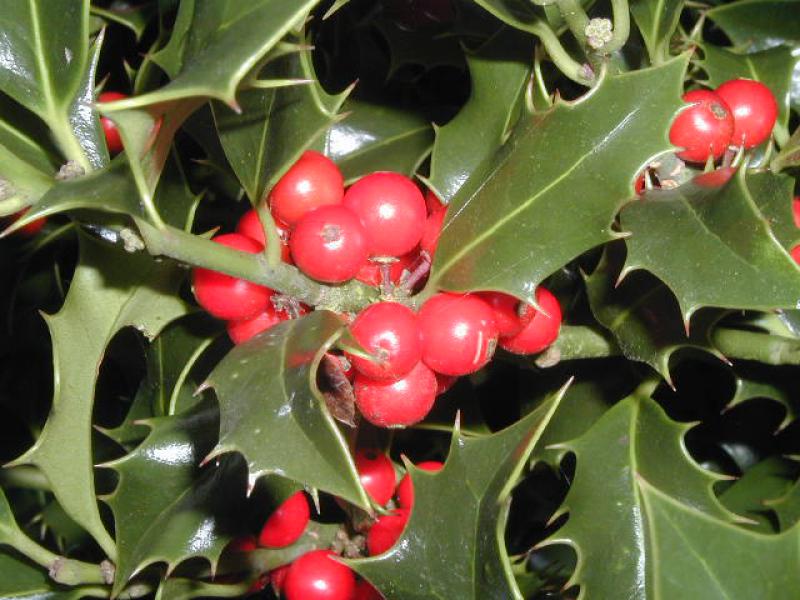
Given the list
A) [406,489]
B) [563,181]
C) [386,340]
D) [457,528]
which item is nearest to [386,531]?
[406,489]

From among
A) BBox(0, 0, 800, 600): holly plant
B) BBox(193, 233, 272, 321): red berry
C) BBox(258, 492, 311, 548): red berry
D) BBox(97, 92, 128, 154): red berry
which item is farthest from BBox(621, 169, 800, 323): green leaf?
BBox(97, 92, 128, 154): red berry

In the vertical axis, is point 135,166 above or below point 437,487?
above

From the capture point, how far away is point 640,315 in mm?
1221

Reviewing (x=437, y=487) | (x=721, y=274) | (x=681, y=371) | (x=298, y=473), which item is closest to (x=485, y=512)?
(x=437, y=487)

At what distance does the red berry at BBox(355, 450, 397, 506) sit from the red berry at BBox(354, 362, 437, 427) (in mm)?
239

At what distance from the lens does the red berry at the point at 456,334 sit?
101 centimetres

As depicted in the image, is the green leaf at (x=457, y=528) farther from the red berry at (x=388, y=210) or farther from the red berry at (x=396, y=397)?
the red berry at (x=388, y=210)

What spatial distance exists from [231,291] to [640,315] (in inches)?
22.4

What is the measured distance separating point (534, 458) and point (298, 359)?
60 centimetres

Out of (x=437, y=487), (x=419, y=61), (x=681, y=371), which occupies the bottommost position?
(x=681, y=371)

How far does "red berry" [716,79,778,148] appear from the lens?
48.8 inches

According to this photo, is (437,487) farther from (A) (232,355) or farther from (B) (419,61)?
(B) (419,61)

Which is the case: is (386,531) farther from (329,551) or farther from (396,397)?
(396,397)

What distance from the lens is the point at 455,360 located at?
101cm
